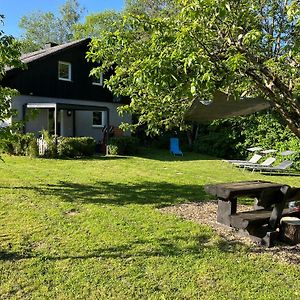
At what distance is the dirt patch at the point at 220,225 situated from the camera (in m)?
5.14

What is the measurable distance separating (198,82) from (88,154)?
14221 millimetres

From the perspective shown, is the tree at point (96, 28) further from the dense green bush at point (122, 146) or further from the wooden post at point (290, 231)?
the dense green bush at point (122, 146)

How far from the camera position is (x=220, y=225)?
633 cm

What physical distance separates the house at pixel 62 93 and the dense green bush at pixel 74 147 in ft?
7.70

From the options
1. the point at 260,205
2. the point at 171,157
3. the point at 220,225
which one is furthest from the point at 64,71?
the point at 260,205

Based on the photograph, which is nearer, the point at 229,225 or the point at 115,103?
the point at 229,225

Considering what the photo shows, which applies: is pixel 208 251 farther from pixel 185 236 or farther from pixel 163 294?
pixel 163 294

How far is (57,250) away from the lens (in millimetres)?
4969

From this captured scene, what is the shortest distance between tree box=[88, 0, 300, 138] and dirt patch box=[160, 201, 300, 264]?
1.68 meters

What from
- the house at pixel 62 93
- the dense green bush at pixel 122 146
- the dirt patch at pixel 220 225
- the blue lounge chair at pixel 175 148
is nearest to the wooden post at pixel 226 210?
the dirt patch at pixel 220 225

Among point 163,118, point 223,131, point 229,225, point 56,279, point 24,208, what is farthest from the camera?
point 223,131

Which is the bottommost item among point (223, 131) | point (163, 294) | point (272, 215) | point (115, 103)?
point (163, 294)

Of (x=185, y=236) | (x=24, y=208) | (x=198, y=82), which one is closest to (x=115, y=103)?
(x=24, y=208)

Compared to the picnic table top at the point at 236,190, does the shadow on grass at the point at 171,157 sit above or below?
below
